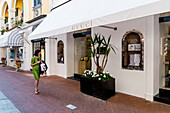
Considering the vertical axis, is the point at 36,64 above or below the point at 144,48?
below

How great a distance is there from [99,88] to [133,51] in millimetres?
2130

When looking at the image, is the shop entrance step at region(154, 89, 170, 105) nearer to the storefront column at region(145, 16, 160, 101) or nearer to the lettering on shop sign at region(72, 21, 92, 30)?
Answer: the storefront column at region(145, 16, 160, 101)

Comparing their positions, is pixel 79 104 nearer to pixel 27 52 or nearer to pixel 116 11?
pixel 116 11

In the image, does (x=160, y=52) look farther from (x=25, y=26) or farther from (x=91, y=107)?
(x=25, y=26)

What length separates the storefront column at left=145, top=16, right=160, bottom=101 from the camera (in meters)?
Answer: 4.87

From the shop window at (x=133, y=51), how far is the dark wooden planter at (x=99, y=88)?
44.1 inches

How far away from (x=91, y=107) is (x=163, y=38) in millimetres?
3806

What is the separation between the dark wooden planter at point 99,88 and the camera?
16.2ft

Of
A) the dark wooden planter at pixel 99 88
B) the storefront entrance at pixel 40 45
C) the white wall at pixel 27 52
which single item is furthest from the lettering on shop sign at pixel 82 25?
the white wall at pixel 27 52

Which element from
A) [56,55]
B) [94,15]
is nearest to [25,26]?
[56,55]

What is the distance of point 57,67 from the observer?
10.4 m

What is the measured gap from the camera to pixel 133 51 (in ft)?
18.7

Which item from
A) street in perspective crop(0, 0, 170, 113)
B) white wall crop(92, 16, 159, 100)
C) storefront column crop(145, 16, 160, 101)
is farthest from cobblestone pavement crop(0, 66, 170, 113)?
storefront column crop(145, 16, 160, 101)

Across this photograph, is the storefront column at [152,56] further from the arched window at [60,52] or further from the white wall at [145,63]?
the arched window at [60,52]
